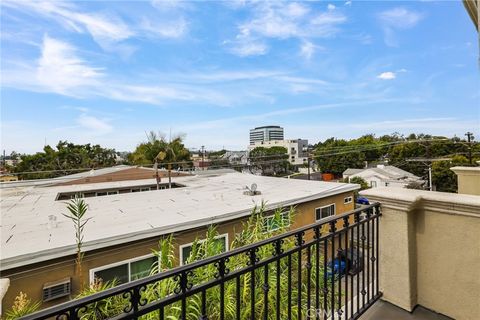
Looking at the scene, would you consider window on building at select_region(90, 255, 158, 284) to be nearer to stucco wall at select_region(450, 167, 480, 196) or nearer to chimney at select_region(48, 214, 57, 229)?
chimney at select_region(48, 214, 57, 229)

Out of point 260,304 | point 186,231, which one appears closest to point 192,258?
point 260,304

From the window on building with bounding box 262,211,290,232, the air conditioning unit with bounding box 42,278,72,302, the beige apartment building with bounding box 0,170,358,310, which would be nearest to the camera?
the window on building with bounding box 262,211,290,232

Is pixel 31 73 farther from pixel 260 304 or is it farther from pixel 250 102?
pixel 250 102

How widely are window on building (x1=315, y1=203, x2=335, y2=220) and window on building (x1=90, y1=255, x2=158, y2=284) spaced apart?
6.95 m

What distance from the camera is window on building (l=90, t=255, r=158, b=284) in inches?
211

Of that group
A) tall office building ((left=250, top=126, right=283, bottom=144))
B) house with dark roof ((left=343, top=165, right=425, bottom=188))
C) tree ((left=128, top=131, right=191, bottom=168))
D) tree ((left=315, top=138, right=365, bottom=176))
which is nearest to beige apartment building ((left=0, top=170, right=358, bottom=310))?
tree ((left=128, top=131, right=191, bottom=168))

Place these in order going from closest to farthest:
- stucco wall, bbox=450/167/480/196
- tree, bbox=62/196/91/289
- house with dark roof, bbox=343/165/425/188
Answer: tree, bbox=62/196/91/289 < stucco wall, bbox=450/167/480/196 < house with dark roof, bbox=343/165/425/188

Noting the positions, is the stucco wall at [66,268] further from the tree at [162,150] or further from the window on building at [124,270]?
the tree at [162,150]

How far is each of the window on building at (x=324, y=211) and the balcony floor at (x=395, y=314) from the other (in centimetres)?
820

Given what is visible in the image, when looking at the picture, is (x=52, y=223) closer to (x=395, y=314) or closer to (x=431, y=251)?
(x=395, y=314)

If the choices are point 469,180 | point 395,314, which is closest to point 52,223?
point 395,314

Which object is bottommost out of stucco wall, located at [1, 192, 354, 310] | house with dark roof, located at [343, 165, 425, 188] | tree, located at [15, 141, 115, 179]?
house with dark roof, located at [343, 165, 425, 188]

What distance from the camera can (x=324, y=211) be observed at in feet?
35.9

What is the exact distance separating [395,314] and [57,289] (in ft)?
18.8
